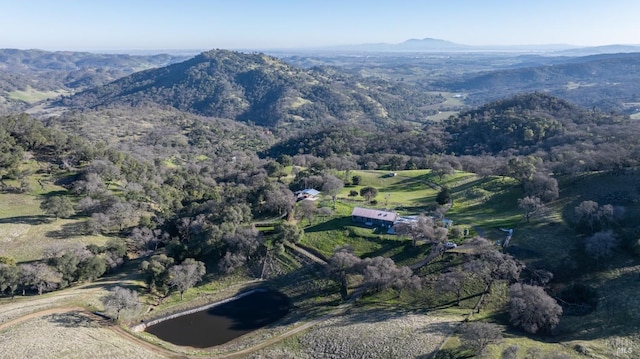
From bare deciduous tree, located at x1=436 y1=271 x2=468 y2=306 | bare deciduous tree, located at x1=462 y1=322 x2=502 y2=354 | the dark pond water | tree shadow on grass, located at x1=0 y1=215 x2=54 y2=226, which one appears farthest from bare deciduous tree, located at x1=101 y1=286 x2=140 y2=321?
bare deciduous tree, located at x1=462 y1=322 x2=502 y2=354

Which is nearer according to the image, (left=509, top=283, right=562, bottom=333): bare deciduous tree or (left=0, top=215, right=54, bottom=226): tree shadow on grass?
(left=509, top=283, right=562, bottom=333): bare deciduous tree

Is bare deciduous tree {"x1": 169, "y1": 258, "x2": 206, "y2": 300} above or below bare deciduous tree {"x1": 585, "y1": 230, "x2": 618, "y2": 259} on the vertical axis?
below

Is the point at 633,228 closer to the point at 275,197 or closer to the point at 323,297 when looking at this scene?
the point at 323,297

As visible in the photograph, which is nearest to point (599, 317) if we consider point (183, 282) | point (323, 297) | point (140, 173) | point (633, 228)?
point (633, 228)

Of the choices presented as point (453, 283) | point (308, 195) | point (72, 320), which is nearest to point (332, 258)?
point (453, 283)

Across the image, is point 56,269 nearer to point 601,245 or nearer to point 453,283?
point 453,283

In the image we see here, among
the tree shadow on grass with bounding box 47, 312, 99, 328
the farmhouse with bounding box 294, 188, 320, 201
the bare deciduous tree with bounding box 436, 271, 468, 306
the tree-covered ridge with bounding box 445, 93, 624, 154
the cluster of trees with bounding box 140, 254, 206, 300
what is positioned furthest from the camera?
the tree-covered ridge with bounding box 445, 93, 624, 154

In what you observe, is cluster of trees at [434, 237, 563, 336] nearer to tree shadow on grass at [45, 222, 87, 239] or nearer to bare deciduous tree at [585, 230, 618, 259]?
bare deciduous tree at [585, 230, 618, 259]
